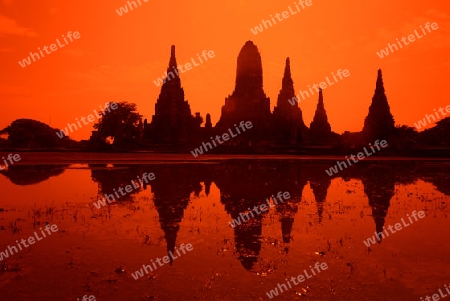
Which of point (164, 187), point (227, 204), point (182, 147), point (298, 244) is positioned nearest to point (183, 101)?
point (182, 147)

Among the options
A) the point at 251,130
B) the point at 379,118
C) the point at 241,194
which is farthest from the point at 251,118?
the point at 241,194

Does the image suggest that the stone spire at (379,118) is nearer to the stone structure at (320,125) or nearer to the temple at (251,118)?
the temple at (251,118)

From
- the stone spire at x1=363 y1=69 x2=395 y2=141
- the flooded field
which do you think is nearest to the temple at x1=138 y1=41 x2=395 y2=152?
the stone spire at x1=363 y1=69 x2=395 y2=141

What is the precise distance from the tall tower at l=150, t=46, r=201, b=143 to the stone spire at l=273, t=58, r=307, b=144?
50.2 ft

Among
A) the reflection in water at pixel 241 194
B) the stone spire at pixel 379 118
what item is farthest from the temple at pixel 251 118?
the reflection in water at pixel 241 194

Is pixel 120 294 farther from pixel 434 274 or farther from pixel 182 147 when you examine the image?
pixel 182 147

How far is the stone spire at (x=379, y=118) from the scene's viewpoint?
59.4 meters

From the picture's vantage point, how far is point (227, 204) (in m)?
13.4

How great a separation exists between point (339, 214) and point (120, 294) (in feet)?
27.1

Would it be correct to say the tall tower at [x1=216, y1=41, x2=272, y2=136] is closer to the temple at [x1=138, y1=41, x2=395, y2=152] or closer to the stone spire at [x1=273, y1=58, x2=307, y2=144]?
the temple at [x1=138, y1=41, x2=395, y2=152]

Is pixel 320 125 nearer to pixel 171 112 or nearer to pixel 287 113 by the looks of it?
pixel 287 113

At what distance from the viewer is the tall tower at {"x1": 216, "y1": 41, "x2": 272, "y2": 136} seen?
63.8 metres

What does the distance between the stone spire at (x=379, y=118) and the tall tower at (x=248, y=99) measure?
1618 centimetres

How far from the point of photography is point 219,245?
8.36 meters
